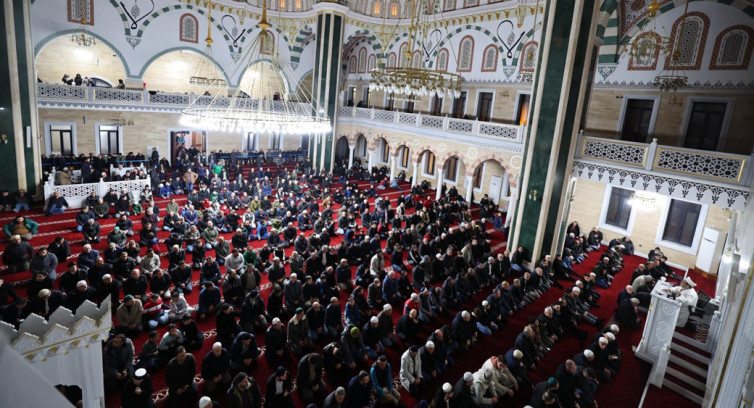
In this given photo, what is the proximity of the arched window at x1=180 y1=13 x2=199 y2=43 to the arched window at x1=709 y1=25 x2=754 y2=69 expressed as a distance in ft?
55.8

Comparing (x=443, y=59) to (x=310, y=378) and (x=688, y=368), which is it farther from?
(x=310, y=378)

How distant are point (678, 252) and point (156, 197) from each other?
14.7m

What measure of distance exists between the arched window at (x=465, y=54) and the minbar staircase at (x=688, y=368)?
11571 millimetres

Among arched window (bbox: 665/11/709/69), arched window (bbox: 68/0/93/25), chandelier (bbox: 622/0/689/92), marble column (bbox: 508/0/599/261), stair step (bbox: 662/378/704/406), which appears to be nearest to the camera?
stair step (bbox: 662/378/704/406)

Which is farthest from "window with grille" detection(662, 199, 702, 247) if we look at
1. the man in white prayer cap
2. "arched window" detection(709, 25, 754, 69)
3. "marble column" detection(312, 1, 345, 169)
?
"marble column" detection(312, 1, 345, 169)

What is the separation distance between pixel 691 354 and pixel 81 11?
19.0m

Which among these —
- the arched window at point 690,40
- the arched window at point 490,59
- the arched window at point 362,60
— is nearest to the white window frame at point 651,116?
the arched window at point 690,40

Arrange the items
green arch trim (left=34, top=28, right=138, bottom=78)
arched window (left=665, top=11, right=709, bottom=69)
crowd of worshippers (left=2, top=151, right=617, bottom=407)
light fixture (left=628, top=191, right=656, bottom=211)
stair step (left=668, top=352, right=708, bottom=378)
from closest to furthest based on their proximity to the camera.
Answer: crowd of worshippers (left=2, top=151, right=617, bottom=407), stair step (left=668, top=352, right=708, bottom=378), arched window (left=665, top=11, right=709, bottom=69), light fixture (left=628, top=191, right=656, bottom=211), green arch trim (left=34, top=28, right=138, bottom=78)

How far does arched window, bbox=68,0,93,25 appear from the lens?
1455cm

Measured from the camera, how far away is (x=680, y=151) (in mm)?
8500

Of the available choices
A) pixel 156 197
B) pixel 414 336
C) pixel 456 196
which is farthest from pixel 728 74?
pixel 156 197

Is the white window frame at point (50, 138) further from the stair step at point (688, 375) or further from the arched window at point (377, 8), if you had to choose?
the stair step at point (688, 375)

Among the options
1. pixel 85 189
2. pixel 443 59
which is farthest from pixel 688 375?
pixel 85 189

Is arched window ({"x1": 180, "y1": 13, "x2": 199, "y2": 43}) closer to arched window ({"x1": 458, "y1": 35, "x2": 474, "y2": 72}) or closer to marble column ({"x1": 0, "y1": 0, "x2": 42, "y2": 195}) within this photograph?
marble column ({"x1": 0, "y1": 0, "x2": 42, "y2": 195})
